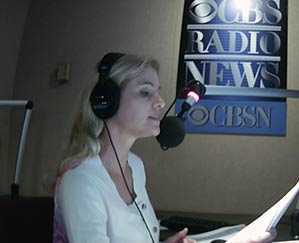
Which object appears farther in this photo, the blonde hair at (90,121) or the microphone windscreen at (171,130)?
the microphone windscreen at (171,130)

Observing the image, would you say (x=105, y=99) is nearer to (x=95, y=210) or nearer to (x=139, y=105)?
(x=139, y=105)

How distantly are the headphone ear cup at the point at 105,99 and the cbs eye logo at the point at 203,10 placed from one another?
480 mm

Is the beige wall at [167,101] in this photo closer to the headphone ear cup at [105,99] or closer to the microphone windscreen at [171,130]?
the microphone windscreen at [171,130]

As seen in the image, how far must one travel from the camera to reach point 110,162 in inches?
32.6

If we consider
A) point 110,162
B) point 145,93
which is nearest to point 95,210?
point 110,162

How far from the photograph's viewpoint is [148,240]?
77 centimetres

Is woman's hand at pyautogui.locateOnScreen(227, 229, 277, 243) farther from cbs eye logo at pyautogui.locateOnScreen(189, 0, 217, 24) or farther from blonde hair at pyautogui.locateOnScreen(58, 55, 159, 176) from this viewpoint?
cbs eye logo at pyautogui.locateOnScreen(189, 0, 217, 24)

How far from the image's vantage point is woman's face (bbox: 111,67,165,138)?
80 centimetres

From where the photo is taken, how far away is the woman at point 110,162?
679 mm

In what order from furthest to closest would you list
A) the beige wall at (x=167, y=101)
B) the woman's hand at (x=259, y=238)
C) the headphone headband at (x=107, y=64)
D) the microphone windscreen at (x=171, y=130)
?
the beige wall at (x=167, y=101)
the microphone windscreen at (x=171, y=130)
the headphone headband at (x=107, y=64)
the woman's hand at (x=259, y=238)

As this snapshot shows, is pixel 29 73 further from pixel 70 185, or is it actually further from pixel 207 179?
pixel 207 179

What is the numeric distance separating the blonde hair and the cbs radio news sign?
0.33 metres

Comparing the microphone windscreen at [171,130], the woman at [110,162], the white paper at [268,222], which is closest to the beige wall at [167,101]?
the microphone windscreen at [171,130]

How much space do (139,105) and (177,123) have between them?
7.1 inches
